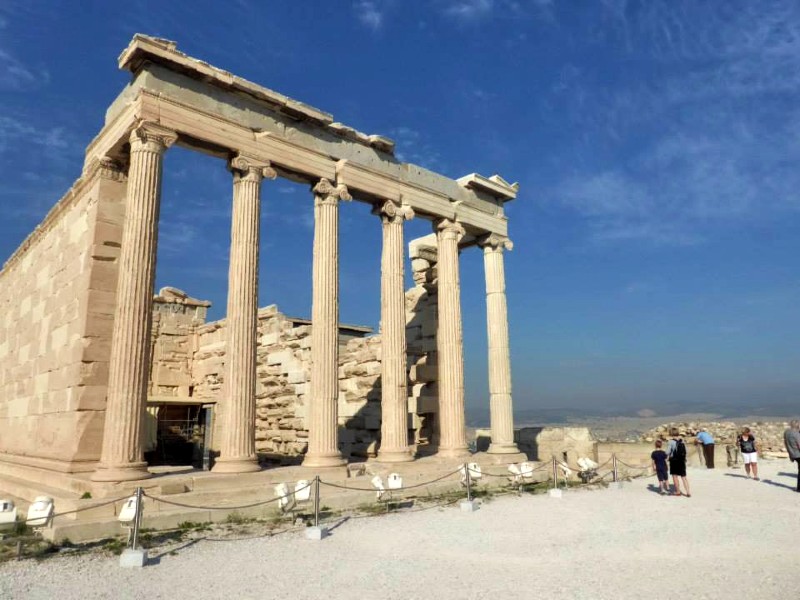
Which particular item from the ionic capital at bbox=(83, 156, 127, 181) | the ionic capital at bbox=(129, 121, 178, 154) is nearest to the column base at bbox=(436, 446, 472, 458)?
the ionic capital at bbox=(129, 121, 178, 154)

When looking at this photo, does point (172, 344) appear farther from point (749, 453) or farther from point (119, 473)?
point (749, 453)

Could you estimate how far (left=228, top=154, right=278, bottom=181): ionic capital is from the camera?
13.7 m

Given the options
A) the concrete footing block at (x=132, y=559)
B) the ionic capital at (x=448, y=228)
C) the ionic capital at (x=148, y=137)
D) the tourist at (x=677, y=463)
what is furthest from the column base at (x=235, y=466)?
the tourist at (x=677, y=463)

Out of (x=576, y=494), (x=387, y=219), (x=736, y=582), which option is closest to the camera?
(x=736, y=582)

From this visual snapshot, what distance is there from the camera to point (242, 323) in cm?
1298

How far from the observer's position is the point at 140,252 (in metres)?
11.7

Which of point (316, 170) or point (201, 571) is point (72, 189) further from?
point (201, 571)

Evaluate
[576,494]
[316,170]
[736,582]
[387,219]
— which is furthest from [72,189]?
[736,582]

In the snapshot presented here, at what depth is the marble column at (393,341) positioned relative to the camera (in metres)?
15.6

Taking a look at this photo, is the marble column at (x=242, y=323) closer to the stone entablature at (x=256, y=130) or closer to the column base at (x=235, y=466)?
the column base at (x=235, y=466)

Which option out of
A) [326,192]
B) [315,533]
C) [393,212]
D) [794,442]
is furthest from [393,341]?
[794,442]

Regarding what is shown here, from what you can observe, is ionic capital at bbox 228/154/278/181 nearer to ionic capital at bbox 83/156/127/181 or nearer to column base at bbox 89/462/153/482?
ionic capital at bbox 83/156/127/181

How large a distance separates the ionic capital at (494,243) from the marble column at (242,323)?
8.11 m

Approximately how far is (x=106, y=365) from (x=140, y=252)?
260 centimetres
